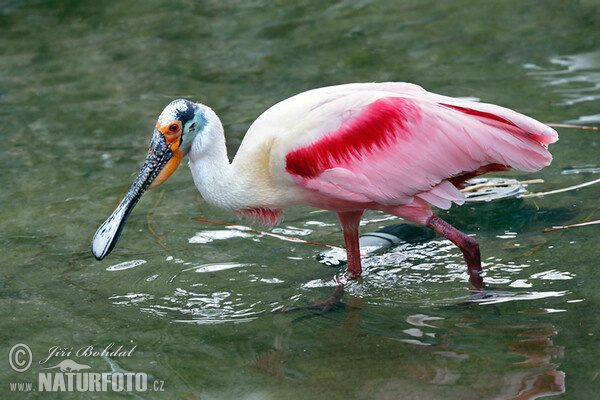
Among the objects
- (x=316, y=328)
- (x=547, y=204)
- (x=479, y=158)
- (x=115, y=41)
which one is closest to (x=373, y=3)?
(x=115, y=41)

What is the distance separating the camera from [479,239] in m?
5.28

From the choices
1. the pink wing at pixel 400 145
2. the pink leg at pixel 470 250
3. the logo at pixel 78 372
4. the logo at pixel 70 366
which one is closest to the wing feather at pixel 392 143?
the pink wing at pixel 400 145

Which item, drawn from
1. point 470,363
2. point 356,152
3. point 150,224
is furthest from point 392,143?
A: point 150,224

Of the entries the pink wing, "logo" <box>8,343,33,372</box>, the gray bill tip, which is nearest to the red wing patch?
the pink wing

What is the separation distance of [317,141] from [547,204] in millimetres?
1837

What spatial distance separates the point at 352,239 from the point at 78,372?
178 cm

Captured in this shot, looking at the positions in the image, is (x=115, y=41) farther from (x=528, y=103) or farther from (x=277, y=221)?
(x=277, y=221)

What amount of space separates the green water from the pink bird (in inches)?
17.6

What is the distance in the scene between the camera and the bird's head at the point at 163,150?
470 centimetres

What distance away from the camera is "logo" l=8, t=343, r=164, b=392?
3.88 meters

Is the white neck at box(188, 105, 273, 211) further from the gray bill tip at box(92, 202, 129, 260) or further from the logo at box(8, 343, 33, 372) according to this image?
the logo at box(8, 343, 33, 372)

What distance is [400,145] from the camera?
4723 millimetres

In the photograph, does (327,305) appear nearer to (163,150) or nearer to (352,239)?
(352,239)

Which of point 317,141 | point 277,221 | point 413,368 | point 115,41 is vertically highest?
point 115,41
